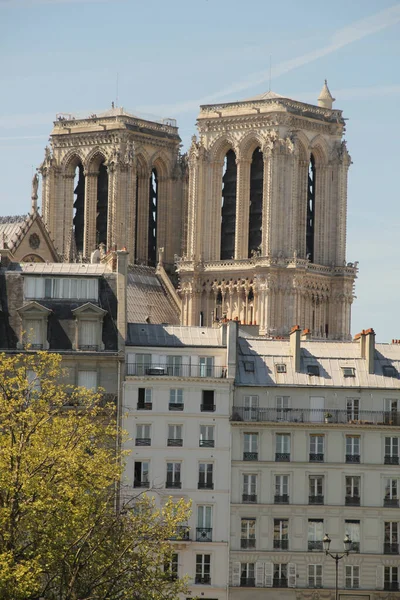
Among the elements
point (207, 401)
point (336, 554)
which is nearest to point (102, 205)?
point (207, 401)

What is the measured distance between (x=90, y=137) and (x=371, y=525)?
71030 millimetres

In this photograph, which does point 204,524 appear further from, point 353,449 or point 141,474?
point 353,449

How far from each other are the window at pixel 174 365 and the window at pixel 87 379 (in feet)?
10.6

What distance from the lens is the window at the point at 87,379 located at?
281 ft

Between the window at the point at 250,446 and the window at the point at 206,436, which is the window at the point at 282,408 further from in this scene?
the window at the point at 206,436

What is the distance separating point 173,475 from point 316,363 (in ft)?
27.4

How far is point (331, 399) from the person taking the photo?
87250 mm

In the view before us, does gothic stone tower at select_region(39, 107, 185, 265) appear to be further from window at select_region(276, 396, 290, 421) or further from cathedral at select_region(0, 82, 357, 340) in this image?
window at select_region(276, 396, 290, 421)

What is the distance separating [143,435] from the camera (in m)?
85.8

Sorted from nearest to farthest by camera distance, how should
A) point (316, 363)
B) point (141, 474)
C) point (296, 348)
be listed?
point (141, 474) → point (296, 348) → point (316, 363)

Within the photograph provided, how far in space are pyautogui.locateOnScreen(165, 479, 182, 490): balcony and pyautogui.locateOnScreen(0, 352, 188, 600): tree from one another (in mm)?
16274

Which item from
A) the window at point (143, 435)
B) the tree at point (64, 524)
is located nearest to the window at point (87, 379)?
the window at point (143, 435)

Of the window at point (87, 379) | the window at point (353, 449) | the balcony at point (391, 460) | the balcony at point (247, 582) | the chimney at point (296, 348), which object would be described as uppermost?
the chimney at point (296, 348)

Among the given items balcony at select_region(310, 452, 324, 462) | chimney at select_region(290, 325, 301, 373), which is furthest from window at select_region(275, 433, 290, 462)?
chimney at select_region(290, 325, 301, 373)
